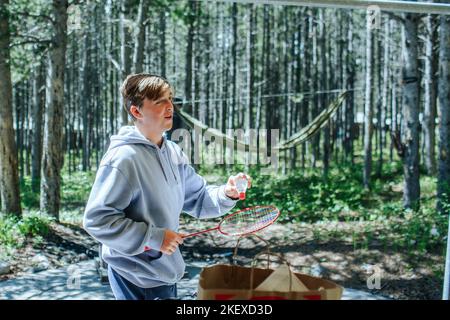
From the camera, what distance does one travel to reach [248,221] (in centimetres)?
218

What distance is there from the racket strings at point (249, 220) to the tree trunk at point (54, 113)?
18.1ft

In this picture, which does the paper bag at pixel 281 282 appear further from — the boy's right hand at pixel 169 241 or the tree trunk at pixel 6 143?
the tree trunk at pixel 6 143

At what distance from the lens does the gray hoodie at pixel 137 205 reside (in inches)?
70.6

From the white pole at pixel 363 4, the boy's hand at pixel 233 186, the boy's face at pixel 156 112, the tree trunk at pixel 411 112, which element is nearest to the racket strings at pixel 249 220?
the boy's hand at pixel 233 186

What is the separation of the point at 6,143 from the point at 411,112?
542cm

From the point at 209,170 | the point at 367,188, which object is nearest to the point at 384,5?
the point at 367,188

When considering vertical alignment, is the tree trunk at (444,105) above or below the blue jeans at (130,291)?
above

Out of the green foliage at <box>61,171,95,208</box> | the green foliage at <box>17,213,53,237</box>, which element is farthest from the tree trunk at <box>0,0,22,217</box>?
the green foliage at <box>61,171,95,208</box>

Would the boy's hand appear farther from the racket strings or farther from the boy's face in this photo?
the boy's face

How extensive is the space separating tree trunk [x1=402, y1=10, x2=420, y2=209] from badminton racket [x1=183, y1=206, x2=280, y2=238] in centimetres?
585

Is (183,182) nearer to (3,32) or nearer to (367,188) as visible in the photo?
(3,32)

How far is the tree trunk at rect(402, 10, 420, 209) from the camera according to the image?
299 inches

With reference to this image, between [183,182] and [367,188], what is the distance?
8983mm

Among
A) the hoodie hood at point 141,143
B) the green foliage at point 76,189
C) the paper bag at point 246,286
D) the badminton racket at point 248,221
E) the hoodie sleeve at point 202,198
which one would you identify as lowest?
the green foliage at point 76,189
